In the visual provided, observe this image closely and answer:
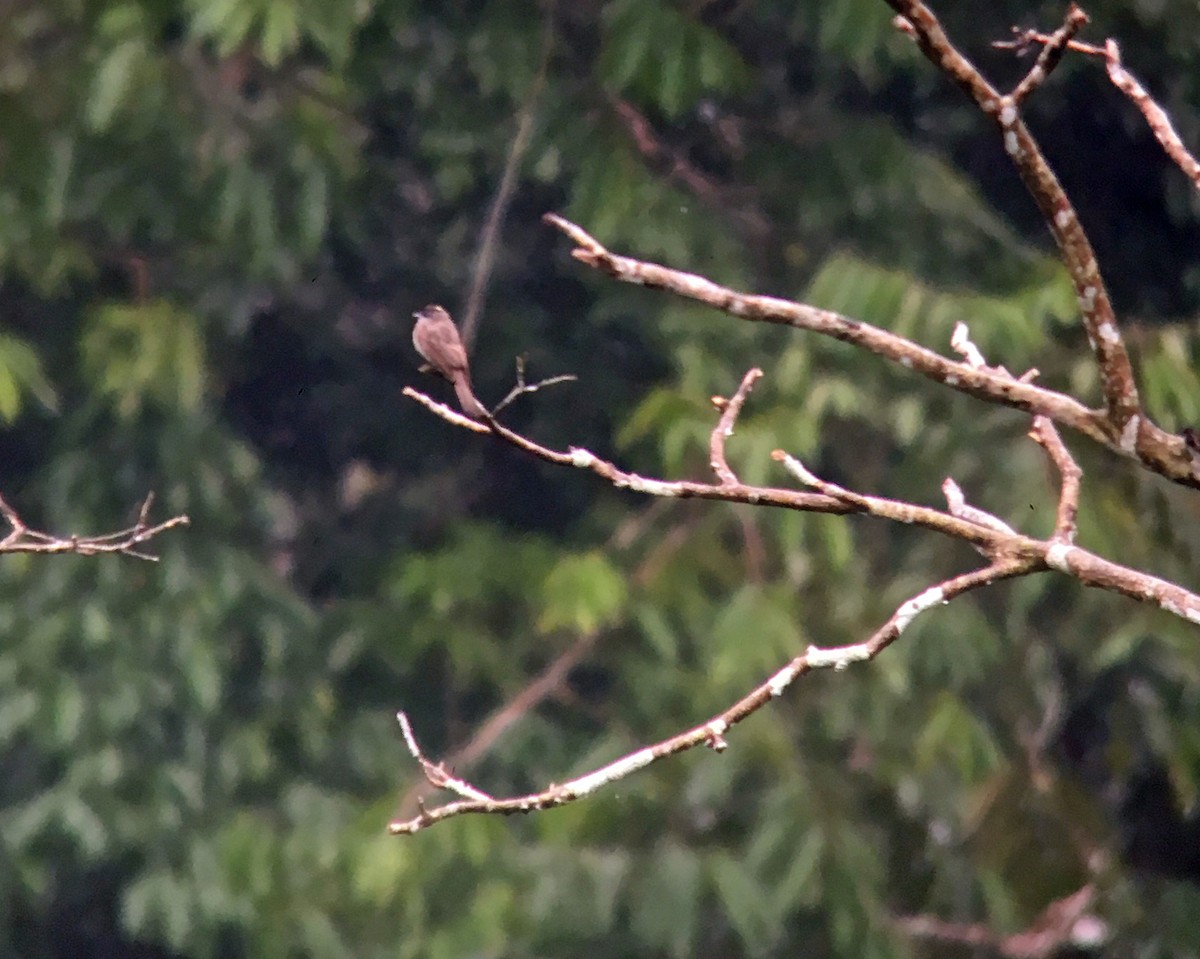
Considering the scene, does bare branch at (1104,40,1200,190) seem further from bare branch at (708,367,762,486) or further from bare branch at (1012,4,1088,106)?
bare branch at (708,367,762,486)

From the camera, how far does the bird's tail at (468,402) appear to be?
1.25 meters

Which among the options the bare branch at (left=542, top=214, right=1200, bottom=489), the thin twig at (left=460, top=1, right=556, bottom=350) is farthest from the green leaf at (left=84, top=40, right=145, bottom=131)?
the bare branch at (left=542, top=214, right=1200, bottom=489)

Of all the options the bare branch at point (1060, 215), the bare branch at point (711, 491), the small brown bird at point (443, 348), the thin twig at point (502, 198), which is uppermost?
the bare branch at point (1060, 215)

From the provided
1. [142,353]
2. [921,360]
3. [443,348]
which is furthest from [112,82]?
[921,360]

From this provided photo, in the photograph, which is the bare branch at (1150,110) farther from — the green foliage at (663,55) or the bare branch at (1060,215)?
the green foliage at (663,55)

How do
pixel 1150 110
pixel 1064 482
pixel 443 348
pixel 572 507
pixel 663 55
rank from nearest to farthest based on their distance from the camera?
1. pixel 1150 110
2. pixel 1064 482
3. pixel 443 348
4. pixel 663 55
5. pixel 572 507

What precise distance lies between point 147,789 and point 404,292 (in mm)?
1550

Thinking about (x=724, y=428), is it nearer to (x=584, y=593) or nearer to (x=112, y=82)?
(x=584, y=593)

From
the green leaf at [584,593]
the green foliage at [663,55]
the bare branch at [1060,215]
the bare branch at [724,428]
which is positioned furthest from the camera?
the green leaf at [584,593]

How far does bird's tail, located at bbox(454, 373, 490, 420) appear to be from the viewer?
125 centimetres

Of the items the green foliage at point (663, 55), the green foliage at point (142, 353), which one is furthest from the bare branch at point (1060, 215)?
the green foliage at point (142, 353)

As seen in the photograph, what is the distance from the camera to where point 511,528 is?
179 inches

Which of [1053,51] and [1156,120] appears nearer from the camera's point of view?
[1053,51]

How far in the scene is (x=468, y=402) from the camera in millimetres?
1378
